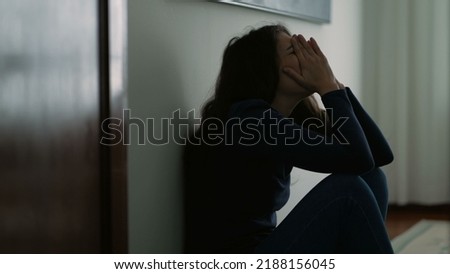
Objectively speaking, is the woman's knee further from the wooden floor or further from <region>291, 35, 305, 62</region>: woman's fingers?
the wooden floor

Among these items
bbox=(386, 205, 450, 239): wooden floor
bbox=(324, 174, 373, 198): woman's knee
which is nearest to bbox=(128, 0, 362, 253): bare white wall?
bbox=(324, 174, 373, 198): woman's knee

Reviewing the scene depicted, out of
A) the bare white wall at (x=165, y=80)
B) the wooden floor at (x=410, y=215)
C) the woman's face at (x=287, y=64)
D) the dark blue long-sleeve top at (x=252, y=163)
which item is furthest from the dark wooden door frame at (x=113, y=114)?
the wooden floor at (x=410, y=215)

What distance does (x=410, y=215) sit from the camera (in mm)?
2576

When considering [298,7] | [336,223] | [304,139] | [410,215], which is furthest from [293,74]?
[410,215]

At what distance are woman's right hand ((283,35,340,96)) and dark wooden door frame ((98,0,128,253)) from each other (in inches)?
12.8

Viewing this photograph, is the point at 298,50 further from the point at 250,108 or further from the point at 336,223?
the point at 336,223

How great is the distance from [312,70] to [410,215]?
1588 mm

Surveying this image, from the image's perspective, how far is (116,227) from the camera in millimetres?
1077

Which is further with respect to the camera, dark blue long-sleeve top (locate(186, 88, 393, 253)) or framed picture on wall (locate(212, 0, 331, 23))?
framed picture on wall (locate(212, 0, 331, 23))

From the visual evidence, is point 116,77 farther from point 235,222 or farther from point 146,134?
point 235,222

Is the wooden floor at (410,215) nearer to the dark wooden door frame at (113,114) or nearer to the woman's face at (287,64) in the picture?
the woman's face at (287,64)

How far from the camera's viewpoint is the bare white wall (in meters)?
1.10

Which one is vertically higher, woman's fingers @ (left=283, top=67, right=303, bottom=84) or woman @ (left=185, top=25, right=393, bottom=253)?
woman's fingers @ (left=283, top=67, right=303, bottom=84)

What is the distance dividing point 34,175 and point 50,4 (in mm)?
249
